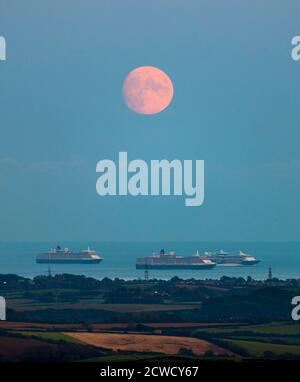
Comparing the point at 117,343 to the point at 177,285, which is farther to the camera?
the point at 177,285

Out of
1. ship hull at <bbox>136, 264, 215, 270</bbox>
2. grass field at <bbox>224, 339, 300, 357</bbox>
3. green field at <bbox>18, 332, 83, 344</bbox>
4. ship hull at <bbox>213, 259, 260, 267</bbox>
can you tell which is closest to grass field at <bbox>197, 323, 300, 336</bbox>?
grass field at <bbox>224, 339, 300, 357</bbox>

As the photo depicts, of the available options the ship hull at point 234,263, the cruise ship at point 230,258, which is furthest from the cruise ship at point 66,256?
the ship hull at point 234,263

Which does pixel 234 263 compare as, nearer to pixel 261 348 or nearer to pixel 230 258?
pixel 230 258
